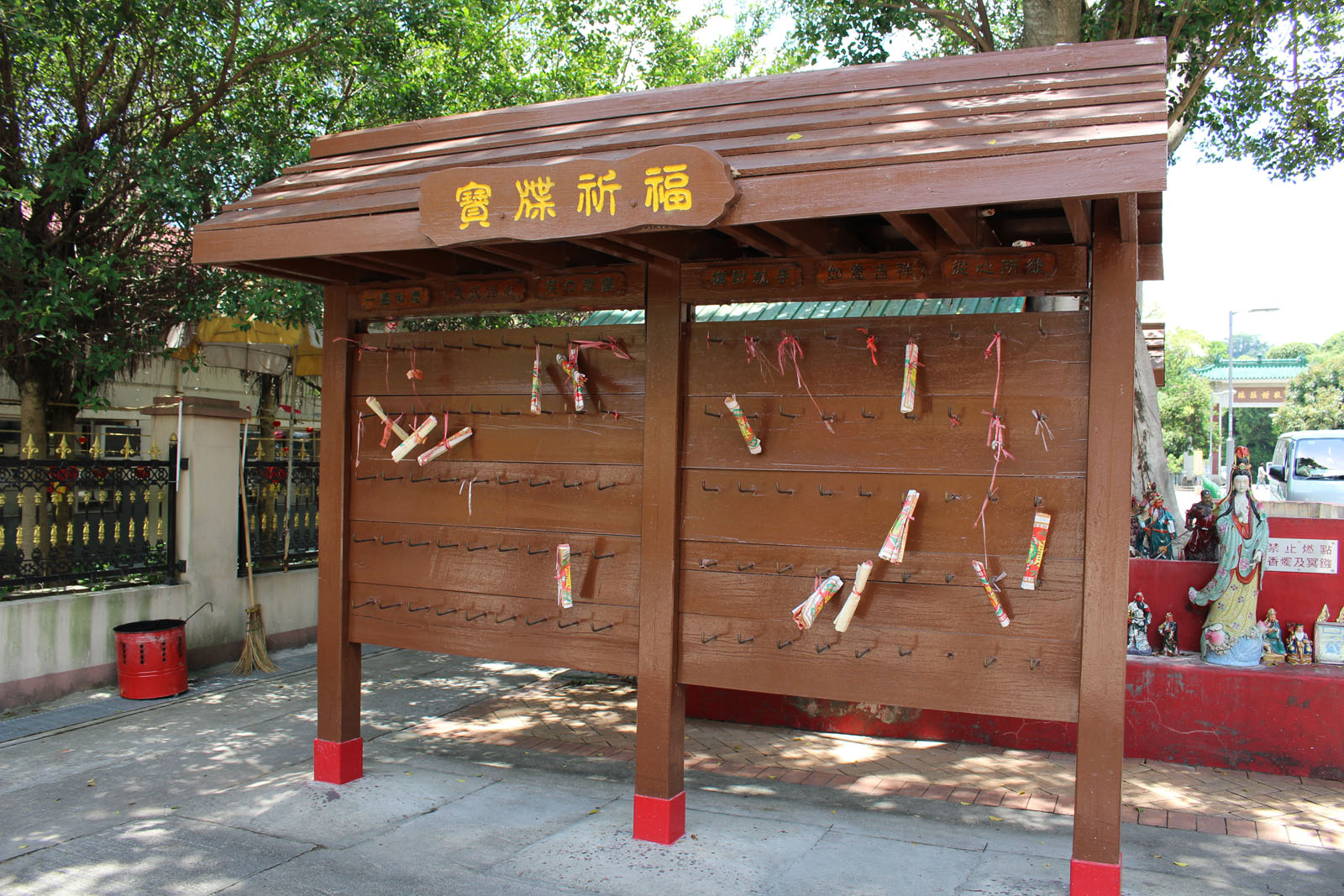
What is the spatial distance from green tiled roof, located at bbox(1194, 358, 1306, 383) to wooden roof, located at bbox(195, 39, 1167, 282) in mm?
67480

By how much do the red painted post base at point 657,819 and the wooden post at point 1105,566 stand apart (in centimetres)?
171

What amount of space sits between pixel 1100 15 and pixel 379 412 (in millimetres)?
8129

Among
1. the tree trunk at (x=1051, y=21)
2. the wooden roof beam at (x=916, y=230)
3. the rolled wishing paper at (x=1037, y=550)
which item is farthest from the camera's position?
the tree trunk at (x=1051, y=21)

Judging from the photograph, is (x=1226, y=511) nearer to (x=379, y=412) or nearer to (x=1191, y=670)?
(x=1191, y=670)

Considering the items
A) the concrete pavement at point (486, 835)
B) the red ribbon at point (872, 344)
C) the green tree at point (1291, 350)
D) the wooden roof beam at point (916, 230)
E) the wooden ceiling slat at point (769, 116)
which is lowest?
the concrete pavement at point (486, 835)

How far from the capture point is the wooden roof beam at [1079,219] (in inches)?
127

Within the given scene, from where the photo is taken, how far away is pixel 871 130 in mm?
3432

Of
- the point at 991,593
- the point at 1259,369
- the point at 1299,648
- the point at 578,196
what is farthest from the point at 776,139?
the point at 1259,369

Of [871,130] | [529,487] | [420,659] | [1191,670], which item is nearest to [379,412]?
[529,487]

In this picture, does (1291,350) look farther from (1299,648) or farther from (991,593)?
(991,593)

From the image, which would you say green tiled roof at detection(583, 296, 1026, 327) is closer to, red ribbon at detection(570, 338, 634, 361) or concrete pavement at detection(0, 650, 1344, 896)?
red ribbon at detection(570, 338, 634, 361)

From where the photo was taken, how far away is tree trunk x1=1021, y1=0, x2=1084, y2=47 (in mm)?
8406

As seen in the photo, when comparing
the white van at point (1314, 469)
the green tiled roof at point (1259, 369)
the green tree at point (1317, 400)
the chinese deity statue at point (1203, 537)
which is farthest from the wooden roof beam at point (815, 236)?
the green tiled roof at point (1259, 369)

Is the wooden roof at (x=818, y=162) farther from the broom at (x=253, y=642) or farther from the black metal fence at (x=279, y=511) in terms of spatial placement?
the black metal fence at (x=279, y=511)
